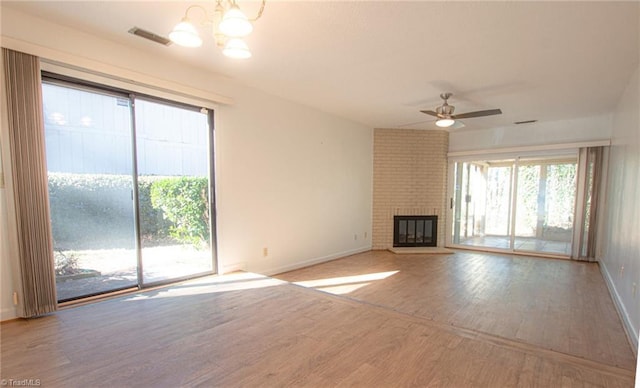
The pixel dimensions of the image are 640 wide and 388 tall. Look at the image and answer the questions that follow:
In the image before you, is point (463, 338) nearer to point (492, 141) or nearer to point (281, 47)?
point (281, 47)

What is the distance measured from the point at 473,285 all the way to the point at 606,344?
153cm

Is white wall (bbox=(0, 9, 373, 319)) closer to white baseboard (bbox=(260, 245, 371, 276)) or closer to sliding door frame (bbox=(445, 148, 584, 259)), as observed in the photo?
white baseboard (bbox=(260, 245, 371, 276))

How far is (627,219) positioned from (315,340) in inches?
134

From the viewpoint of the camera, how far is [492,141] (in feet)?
20.3

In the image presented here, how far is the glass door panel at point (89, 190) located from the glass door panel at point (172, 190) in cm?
14

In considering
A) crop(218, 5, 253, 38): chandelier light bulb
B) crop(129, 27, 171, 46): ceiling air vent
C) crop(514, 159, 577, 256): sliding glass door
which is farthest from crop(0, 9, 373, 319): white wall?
crop(514, 159, 577, 256): sliding glass door

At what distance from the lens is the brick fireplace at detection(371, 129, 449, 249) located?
21.0ft

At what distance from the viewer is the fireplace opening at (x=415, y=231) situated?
6.48 meters

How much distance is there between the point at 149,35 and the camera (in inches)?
102

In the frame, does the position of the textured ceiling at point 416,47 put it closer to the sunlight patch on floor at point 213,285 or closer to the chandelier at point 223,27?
the chandelier at point 223,27

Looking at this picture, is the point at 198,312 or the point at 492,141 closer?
the point at 198,312

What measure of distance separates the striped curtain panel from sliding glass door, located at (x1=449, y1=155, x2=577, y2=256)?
22.5ft

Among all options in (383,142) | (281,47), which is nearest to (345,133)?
(383,142)

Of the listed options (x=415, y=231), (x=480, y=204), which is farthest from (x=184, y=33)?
(x=480, y=204)
